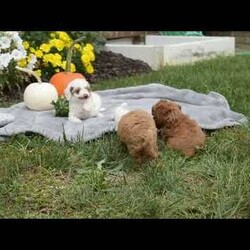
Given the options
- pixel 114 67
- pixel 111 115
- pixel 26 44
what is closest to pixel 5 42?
pixel 26 44

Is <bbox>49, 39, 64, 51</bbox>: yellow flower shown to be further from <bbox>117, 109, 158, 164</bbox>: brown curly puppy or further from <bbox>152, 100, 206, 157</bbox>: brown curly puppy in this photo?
<bbox>117, 109, 158, 164</bbox>: brown curly puppy

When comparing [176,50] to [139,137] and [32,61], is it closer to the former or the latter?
[32,61]

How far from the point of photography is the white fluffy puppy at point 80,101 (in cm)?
397

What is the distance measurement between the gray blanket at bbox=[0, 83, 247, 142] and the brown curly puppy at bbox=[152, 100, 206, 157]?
14.7 inches

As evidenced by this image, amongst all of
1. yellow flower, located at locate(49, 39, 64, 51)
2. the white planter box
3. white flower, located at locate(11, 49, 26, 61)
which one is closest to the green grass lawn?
white flower, located at locate(11, 49, 26, 61)

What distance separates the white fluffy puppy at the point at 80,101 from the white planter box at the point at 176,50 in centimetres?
331

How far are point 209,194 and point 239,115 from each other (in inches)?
59.8

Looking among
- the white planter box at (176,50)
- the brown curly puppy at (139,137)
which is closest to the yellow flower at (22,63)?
the white planter box at (176,50)

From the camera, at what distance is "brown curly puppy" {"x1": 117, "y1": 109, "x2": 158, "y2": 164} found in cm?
294

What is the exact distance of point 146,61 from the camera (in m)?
7.37

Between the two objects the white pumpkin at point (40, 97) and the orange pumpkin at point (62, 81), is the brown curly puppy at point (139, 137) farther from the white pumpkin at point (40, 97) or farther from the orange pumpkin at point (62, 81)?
the orange pumpkin at point (62, 81)

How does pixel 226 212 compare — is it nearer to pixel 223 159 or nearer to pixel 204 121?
pixel 223 159

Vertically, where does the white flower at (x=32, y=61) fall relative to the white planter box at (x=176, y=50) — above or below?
above
